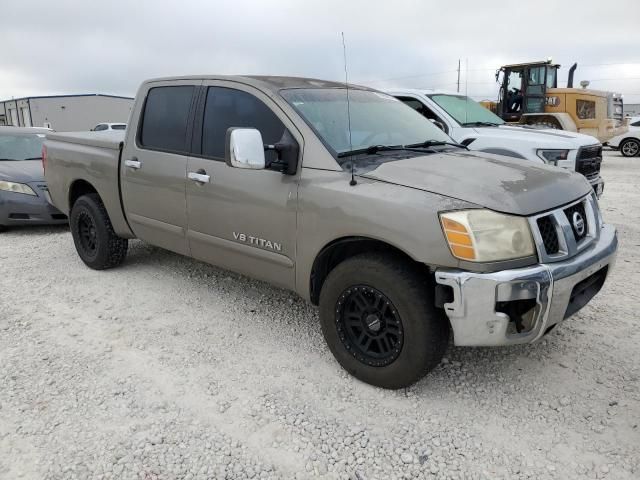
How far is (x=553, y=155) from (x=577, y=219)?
4207 millimetres

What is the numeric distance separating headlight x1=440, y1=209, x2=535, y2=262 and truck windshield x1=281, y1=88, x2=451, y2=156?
0.96m

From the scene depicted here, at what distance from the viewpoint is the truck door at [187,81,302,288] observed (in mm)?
3342

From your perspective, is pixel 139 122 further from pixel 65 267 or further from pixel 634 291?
pixel 634 291

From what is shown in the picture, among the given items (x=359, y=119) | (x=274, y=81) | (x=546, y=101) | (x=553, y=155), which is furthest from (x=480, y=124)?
(x=546, y=101)

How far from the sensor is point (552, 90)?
1507 cm

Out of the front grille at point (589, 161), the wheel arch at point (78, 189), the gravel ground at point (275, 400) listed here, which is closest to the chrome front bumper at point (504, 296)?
the gravel ground at point (275, 400)

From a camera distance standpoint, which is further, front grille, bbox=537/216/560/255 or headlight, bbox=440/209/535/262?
front grille, bbox=537/216/560/255

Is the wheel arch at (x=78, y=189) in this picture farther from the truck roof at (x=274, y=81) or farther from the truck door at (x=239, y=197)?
the truck door at (x=239, y=197)

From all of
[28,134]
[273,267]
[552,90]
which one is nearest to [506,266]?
[273,267]

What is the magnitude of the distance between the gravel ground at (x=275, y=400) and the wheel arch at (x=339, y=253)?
529mm

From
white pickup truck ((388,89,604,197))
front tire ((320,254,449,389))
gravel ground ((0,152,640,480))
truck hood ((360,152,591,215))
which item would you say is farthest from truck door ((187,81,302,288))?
white pickup truck ((388,89,604,197))

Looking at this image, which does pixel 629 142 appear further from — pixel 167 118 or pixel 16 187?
pixel 16 187

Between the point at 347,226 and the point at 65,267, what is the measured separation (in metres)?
3.76

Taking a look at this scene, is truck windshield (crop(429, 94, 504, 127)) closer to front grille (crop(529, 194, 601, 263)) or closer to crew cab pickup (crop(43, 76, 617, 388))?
crew cab pickup (crop(43, 76, 617, 388))
